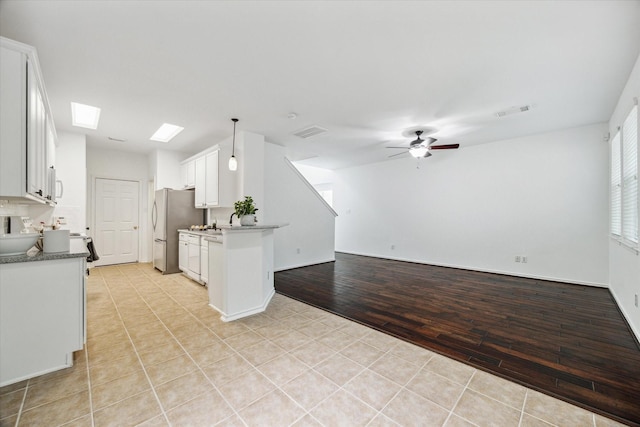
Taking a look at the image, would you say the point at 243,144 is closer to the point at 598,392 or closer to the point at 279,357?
the point at 279,357

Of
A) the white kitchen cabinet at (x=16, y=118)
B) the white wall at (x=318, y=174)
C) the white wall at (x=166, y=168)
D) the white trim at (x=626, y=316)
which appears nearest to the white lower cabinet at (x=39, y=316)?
the white kitchen cabinet at (x=16, y=118)

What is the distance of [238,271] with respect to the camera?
3.19 m

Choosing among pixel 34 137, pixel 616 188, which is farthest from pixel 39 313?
pixel 616 188

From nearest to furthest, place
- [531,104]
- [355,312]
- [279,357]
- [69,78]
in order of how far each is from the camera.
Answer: [279,357]
[69,78]
[355,312]
[531,104]

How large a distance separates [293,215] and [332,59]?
402 centimetres

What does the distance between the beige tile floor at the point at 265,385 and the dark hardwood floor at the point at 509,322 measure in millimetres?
244

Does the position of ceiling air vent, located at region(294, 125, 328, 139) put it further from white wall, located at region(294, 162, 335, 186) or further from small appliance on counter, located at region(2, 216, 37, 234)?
small appliance on counter, located at region(2, 216, 37, 234)

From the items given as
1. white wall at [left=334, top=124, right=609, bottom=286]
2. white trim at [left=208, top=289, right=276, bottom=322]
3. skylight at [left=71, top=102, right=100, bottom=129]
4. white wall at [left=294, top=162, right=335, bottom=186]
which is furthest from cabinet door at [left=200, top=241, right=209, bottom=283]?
white wall at [left=294, top=162, right=335, bottom=186]

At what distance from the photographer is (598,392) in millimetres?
1881

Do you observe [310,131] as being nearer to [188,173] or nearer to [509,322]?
[188,173]

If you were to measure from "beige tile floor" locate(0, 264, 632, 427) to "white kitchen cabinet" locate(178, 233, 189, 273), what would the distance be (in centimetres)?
220

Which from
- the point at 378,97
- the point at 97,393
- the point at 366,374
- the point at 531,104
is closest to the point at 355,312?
the point at 366,374

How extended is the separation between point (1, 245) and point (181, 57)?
2185mm

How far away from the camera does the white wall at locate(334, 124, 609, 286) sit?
4.65m
